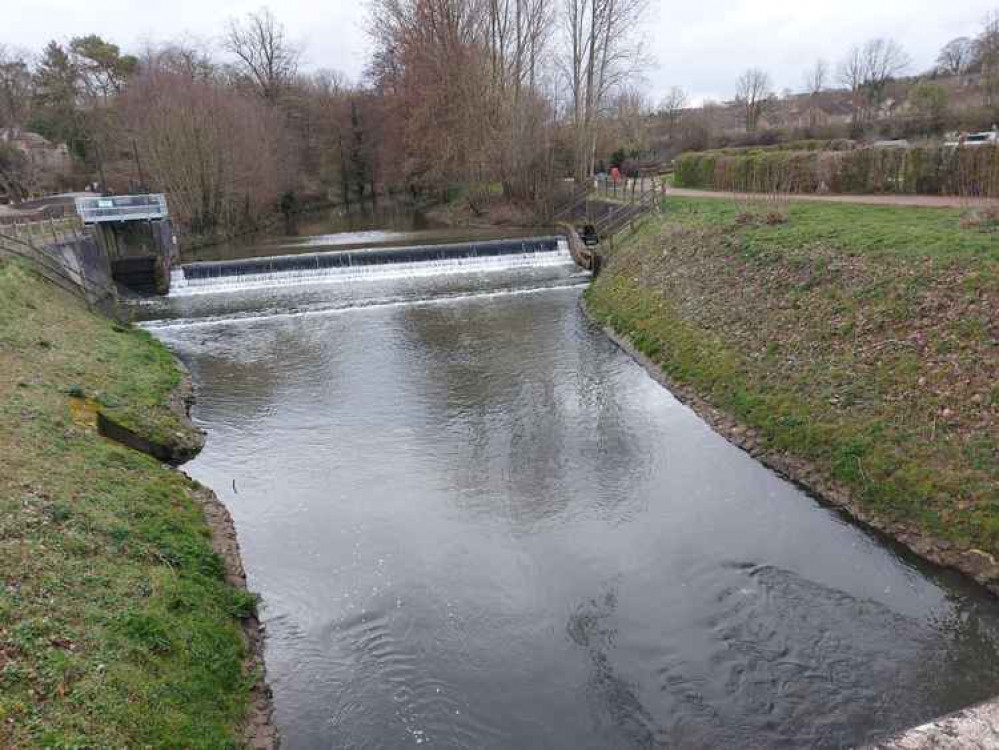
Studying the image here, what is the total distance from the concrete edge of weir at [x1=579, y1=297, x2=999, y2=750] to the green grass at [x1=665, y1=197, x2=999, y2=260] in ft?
14.9

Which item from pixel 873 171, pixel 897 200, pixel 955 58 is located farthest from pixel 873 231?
pixel 955 58

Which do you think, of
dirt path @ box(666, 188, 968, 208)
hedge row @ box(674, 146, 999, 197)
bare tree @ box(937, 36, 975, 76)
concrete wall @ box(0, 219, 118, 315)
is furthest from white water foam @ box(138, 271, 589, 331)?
bare tree @ box(937, 36, 975, 76)

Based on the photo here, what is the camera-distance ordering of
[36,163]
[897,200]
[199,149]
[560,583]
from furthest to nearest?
1. [36,163]
2. [199,149]
3. [897,200]
4. [560,583]

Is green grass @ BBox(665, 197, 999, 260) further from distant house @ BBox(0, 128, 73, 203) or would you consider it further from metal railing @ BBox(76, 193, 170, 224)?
distant house @ BBox(0, 128, 73, 203)

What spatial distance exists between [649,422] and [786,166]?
16.0 meters

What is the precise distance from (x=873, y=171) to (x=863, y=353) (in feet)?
42.9

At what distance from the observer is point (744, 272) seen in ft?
53.7

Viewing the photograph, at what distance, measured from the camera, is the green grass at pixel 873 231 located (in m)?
12.5

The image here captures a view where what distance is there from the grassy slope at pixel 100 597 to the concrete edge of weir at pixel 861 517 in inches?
228

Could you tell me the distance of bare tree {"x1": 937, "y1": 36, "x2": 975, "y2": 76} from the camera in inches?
3081

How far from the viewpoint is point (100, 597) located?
6355 millimetres

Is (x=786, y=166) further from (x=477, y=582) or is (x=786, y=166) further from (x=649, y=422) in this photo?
(x=477, y=582)

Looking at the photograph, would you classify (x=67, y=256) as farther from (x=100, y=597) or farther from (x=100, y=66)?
(x=100, y=66)

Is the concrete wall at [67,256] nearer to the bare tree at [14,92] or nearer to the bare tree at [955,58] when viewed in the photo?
the bare tree at [14,92]
